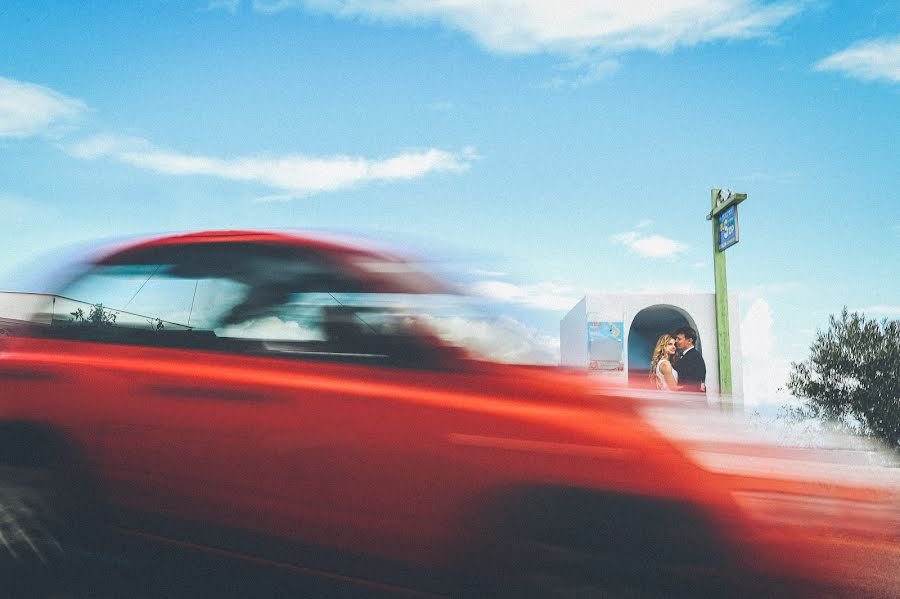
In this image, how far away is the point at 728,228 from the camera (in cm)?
1452

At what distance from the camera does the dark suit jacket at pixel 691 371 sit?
8.36 metres

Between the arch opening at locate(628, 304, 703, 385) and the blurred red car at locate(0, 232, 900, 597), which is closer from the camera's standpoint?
the blurred red car at locate(0, 232, 900, 597)

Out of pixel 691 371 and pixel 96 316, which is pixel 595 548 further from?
pixel 691 371

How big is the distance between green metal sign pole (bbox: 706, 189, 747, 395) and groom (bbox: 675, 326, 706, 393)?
6.69 metres

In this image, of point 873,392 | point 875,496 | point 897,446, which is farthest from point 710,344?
point 875,496

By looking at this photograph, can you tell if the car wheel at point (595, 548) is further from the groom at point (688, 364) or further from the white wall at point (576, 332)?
the white wall at point (576, 332)

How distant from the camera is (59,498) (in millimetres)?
2912

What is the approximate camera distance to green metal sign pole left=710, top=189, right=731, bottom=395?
49.9 ft

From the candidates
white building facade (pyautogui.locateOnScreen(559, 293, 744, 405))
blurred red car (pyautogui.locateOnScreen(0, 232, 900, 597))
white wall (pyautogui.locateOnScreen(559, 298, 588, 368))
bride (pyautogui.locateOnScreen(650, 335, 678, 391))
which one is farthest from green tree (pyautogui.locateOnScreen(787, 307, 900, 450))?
blurred red car (pyautogui.locateOnScreen(0, 232, 900, 597))

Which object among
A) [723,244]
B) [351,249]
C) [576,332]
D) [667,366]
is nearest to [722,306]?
[723,244]

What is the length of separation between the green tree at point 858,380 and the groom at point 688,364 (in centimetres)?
1261

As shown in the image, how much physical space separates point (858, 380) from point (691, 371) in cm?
1348

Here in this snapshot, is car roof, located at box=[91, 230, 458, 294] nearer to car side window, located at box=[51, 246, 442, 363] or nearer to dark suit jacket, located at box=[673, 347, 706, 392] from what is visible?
car side window, located at box=[51, 246, 442, 363]

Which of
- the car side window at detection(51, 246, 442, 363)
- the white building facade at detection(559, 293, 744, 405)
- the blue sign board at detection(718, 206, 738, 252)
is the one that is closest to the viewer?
the car side window at detection(51, 246, 442, 363)
